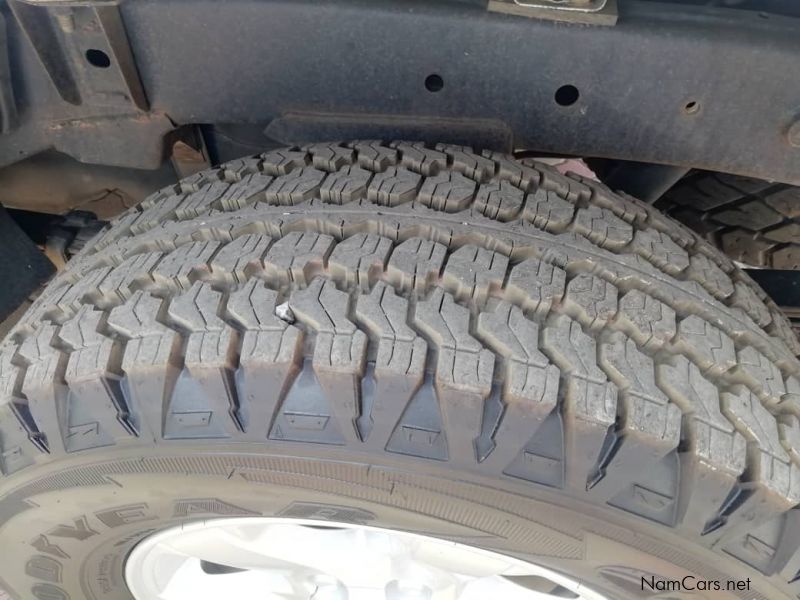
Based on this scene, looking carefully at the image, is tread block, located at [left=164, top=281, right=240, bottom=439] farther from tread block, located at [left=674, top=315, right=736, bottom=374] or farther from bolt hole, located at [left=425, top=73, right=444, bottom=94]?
tread block, located at [left=674, top=315, right=736, bottom=374]

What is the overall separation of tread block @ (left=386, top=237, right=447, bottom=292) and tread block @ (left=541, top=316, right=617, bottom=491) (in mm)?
205

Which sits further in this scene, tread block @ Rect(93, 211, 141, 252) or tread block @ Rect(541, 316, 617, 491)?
tread block @ Rect(93, 211, 141, 252)

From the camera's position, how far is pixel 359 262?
1.15m

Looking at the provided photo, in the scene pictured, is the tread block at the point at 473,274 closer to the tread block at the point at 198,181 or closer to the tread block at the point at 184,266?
the tread block at the point at 184,266

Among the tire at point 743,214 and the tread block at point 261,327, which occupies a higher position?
the tire at point 743,214

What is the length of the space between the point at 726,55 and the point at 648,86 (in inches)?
5.3

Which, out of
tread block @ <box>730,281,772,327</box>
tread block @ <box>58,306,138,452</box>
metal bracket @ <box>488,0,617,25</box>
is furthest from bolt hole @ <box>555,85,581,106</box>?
tread block @ <box>58,306,138,452</box>

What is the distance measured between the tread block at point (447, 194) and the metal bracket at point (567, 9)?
0.30m

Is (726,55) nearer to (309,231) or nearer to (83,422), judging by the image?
(309,231)

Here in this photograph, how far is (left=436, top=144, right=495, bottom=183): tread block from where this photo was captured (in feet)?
4.33

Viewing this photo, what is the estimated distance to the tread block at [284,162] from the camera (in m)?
1.38

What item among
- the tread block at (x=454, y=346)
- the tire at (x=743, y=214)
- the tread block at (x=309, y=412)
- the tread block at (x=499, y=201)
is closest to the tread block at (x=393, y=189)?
the tread block at (x=499, y=201)

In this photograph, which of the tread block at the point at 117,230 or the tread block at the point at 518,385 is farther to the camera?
the tread block at the point at 117,230

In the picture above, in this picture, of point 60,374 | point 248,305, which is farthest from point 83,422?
point 248,305
